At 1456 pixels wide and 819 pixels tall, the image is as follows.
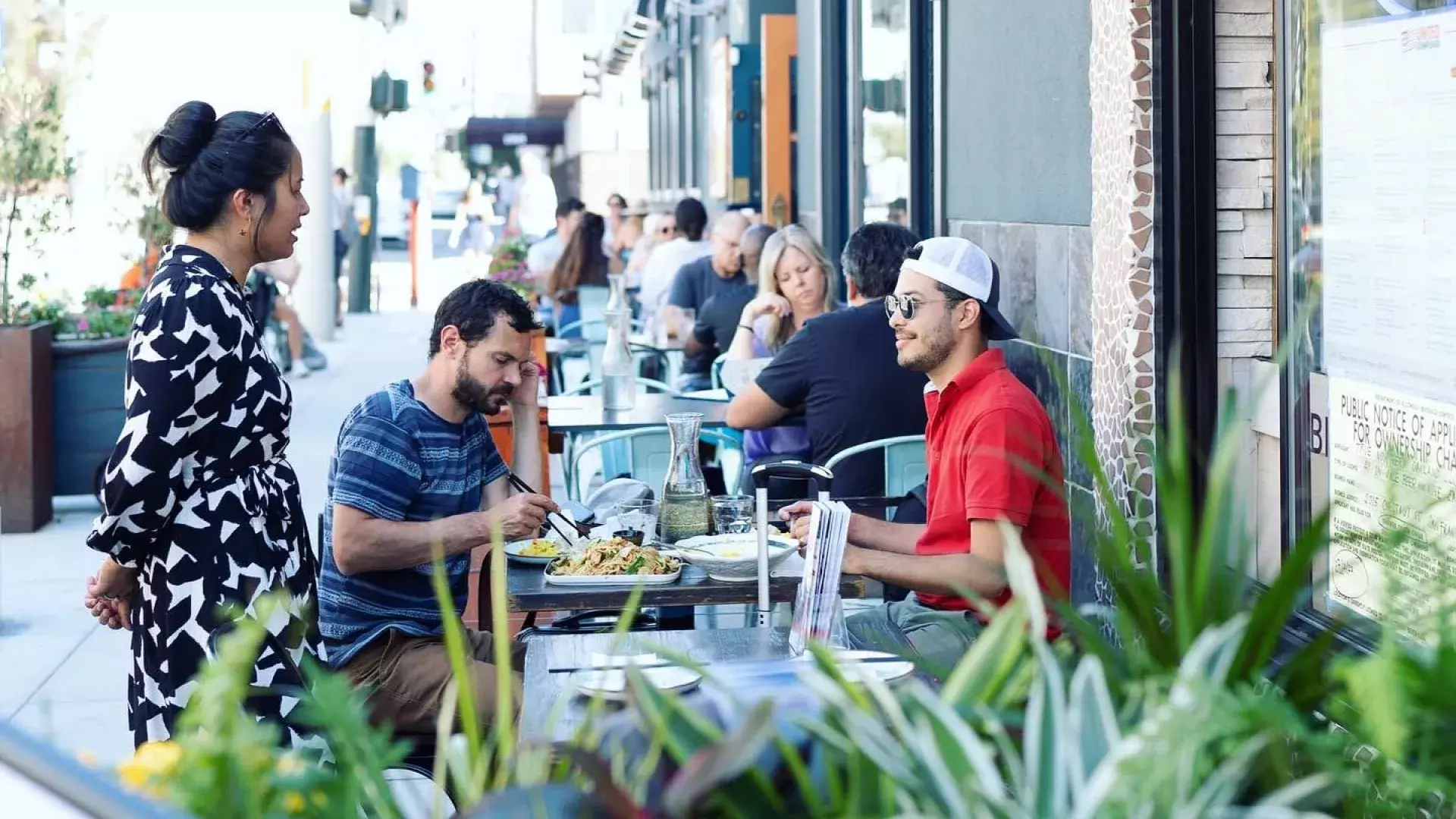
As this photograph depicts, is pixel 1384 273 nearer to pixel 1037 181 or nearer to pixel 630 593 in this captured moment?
pixel 630 593

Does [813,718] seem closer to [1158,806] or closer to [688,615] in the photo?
[1158,806]

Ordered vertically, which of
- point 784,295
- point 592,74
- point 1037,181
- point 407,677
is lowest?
point 407,677

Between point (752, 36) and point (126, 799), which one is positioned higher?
point (752, 36)

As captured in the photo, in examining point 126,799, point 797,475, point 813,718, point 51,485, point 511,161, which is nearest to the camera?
point 126,799

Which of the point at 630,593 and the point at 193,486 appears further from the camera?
the point at 630,593

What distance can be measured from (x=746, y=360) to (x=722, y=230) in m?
2.89

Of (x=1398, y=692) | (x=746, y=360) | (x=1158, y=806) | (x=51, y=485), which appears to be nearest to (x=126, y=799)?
(x=1158, y=806)

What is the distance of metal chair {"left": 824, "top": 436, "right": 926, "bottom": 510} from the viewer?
5215 millimetres

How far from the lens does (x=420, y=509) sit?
3736mm

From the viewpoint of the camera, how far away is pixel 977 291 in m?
3.79

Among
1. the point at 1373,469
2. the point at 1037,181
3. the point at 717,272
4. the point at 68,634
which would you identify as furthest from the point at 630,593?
the point at 717,272

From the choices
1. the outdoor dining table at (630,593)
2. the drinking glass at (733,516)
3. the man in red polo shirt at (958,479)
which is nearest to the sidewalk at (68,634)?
the outdoor dining table at (630,593)

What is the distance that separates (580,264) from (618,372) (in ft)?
16.9

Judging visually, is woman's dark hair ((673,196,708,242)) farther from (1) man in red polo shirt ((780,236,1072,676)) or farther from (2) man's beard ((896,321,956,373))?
(2) man's beard ((896,321,956,373))
